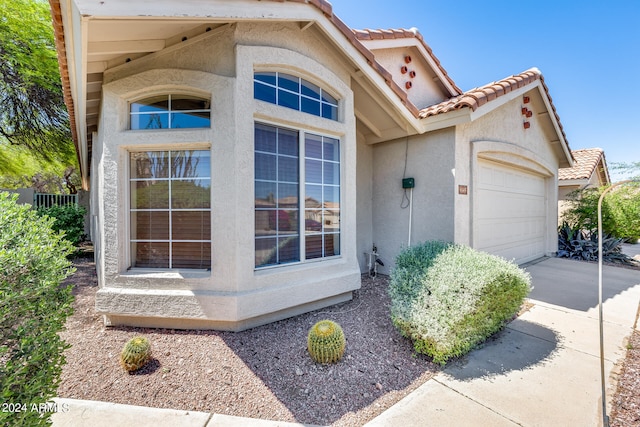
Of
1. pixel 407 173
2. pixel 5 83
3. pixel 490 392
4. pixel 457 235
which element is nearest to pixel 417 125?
pixel 407 173

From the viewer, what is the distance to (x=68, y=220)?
12.2 meters

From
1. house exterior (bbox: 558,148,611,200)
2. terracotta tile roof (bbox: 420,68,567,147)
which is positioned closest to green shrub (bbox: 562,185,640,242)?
house exterior (bbox: 558,148,611,200)

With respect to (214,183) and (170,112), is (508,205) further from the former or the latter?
(170,112)

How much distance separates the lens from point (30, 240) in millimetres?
2619

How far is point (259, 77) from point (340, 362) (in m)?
5.13

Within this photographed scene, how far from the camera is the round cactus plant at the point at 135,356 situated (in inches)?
146

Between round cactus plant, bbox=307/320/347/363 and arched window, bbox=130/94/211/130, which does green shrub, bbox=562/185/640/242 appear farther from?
arched window, bbox=130/94/211/130

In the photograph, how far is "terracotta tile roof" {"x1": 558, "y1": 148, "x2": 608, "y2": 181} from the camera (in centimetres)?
1436

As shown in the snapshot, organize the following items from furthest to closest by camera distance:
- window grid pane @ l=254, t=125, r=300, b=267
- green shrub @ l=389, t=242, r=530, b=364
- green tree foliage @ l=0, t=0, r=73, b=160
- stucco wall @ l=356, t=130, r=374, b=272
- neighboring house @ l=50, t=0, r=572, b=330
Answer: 1. green tree foliage @ l=0, t=0, r=73, b=160
2. stucco wall @ l=356, t=130, r=374, b=272
3. window grid pane @ l=254, t=125, r=300, b=267
4. neighboring house @ l=50, t=0, r=572, b=330
5. green shrub @ l=389, t=242, r=530, b=364

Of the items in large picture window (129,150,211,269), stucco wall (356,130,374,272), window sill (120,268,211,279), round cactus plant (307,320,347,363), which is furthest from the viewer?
stucco wall (356,130,374,272)

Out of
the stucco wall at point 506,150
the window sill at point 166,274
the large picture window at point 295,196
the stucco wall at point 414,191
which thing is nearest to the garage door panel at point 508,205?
the stucco wall at point 506,150

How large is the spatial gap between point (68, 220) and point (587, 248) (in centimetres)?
2262

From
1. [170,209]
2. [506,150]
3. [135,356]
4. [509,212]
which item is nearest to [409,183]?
[506,150]

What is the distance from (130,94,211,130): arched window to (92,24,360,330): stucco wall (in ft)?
0.51
